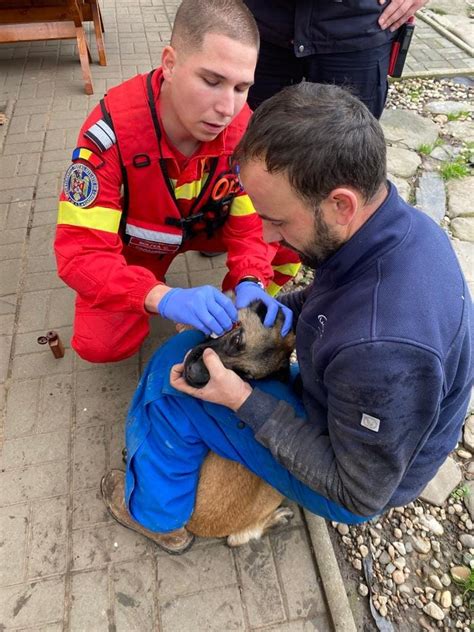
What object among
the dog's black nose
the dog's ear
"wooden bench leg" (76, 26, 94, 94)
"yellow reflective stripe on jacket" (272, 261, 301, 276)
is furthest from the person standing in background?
"wooden bench leg" (76, 26, 94, 94)

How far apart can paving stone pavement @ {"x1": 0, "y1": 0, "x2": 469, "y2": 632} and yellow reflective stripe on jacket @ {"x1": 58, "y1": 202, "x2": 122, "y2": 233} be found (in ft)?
3.75

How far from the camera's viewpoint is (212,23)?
7.55 ft

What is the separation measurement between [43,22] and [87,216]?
5.29 m

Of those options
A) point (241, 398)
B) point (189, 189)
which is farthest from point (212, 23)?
point (241, 398)

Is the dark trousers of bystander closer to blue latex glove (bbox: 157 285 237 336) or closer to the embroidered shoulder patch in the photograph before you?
blue latex glove (bbox: 157 285 237 336)

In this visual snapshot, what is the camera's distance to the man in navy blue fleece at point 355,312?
4.83ft

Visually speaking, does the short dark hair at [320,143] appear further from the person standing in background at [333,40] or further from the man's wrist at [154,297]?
the person standing in background at [333,40]

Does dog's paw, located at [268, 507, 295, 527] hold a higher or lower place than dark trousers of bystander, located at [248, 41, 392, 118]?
lower

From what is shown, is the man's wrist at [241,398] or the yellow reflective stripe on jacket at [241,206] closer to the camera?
the man's wrist at [241,398]

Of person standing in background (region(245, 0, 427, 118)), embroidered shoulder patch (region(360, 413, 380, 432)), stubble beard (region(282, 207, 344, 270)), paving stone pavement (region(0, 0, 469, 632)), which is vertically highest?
person standing in background (region(245, 0, 427, 118))

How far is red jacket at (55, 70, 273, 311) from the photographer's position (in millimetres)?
2570

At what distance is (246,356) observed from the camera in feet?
7.55

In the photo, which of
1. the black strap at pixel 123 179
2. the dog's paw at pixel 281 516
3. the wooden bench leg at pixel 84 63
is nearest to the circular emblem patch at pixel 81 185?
the black strap at pixel 123 179

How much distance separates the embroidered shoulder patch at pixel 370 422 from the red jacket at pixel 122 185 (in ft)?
4.79
